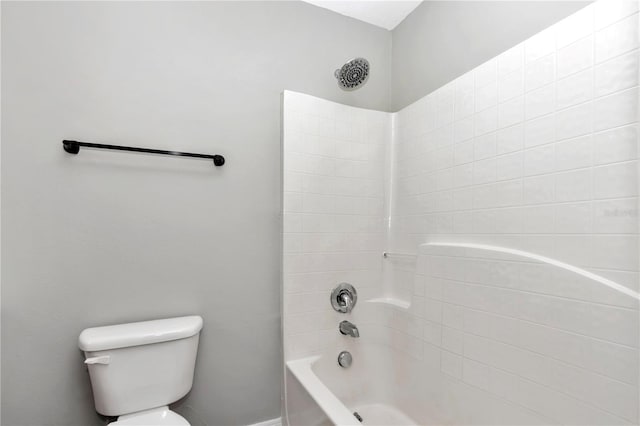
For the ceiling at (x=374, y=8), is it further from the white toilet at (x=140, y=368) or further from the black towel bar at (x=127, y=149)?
the white toilet at (x=140, y=368)

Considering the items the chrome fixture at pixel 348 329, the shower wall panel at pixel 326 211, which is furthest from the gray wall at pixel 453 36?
the chrome fixture at pixel 348 329

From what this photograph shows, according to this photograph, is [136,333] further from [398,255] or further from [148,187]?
[398,255]

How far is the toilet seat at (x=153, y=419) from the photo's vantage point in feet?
4.10

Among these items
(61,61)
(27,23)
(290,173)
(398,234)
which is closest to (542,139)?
(398,234)

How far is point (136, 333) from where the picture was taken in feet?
4.34

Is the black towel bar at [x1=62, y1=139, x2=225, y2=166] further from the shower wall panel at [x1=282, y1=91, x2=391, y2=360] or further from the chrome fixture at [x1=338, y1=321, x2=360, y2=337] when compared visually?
the chrome fixture at [x1=338, y1=321, x2=360, y2=337]

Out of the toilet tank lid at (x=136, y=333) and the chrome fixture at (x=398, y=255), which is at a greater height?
the chrome fixture at (x=398, y=255)

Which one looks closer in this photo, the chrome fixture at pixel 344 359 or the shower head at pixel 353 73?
the shower head at pixel 353 73

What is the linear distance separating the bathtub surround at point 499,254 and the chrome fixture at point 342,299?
0.05 m

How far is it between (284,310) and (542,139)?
4.42ft

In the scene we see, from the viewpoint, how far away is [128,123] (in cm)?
147

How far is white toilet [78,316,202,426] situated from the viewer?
127 centimetres

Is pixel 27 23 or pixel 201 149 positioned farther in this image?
pixel 201 149

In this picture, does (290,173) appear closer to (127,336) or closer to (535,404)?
(127,336)
